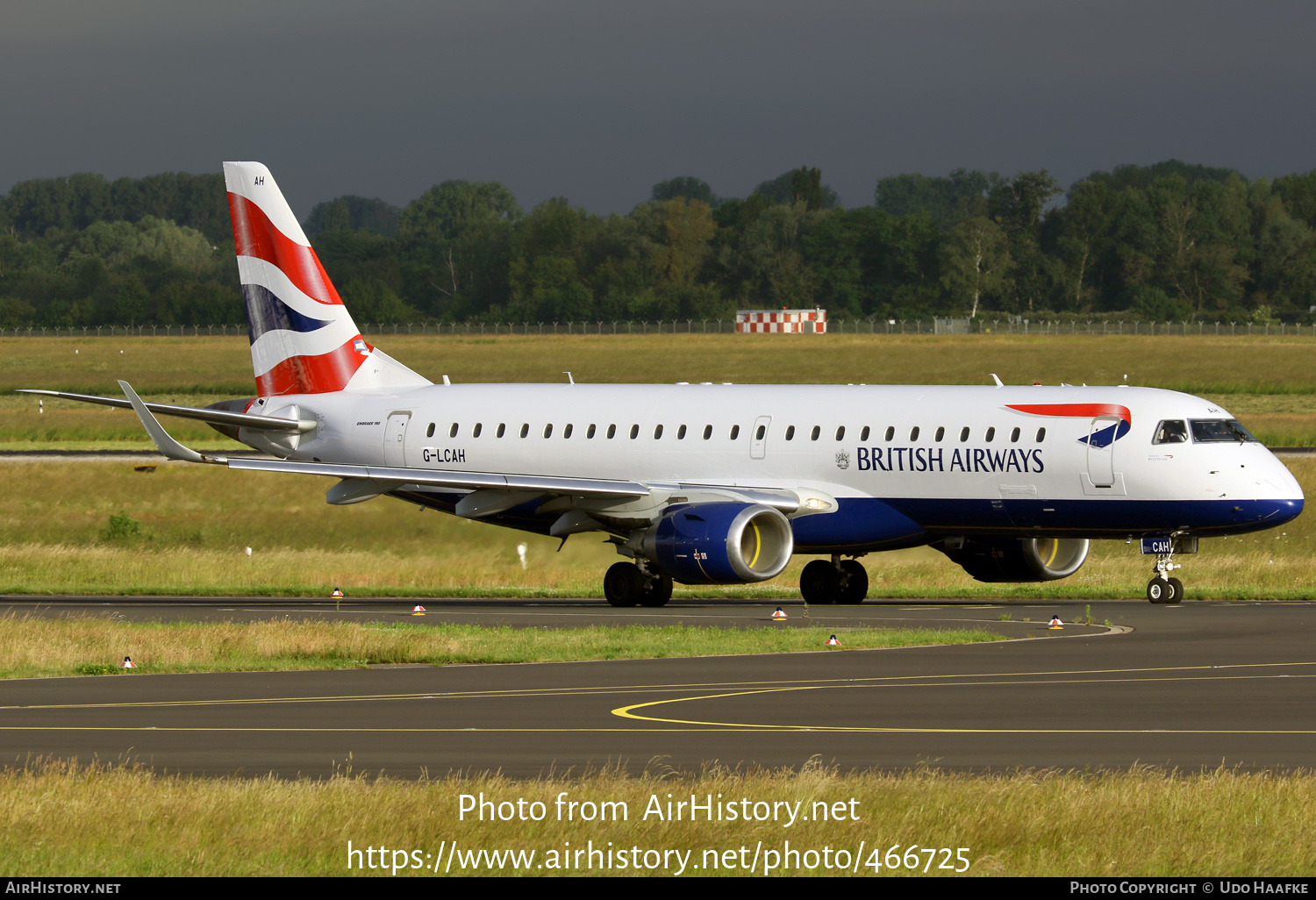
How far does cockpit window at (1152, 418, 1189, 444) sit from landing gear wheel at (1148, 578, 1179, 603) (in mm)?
2886

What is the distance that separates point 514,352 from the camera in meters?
138

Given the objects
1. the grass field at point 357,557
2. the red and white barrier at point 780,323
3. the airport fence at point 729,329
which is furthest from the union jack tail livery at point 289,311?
the red and white barrier at point 780,323

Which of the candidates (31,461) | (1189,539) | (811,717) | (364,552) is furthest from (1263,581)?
(31,461)

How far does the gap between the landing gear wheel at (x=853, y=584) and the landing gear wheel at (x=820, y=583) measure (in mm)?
146

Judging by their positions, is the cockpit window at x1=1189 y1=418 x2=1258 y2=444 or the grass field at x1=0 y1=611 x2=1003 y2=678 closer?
the grass field at x1=0 y1=611 x2=1003 y2=678

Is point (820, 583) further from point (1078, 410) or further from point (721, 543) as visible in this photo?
point (1078, 410)

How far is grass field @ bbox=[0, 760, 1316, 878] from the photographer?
13.2 metres

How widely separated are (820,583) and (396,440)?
10.6 meters

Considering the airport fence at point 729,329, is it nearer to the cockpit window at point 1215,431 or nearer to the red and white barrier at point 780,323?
the red and white barrier at point 780,323

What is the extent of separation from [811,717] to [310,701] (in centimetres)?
609

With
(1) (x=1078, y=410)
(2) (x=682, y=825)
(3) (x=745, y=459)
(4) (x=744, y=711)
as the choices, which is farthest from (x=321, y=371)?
(2) (x=682, y=825)

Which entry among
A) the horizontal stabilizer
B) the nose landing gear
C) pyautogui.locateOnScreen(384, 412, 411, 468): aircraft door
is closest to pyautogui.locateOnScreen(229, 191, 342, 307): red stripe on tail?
the horizontal stabilizer

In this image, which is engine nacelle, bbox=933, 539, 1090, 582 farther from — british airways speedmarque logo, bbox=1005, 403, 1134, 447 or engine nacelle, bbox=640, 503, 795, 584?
engine nacelle, bbox=640, 503, 795, 584

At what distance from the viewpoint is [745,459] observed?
40781 millimetres
